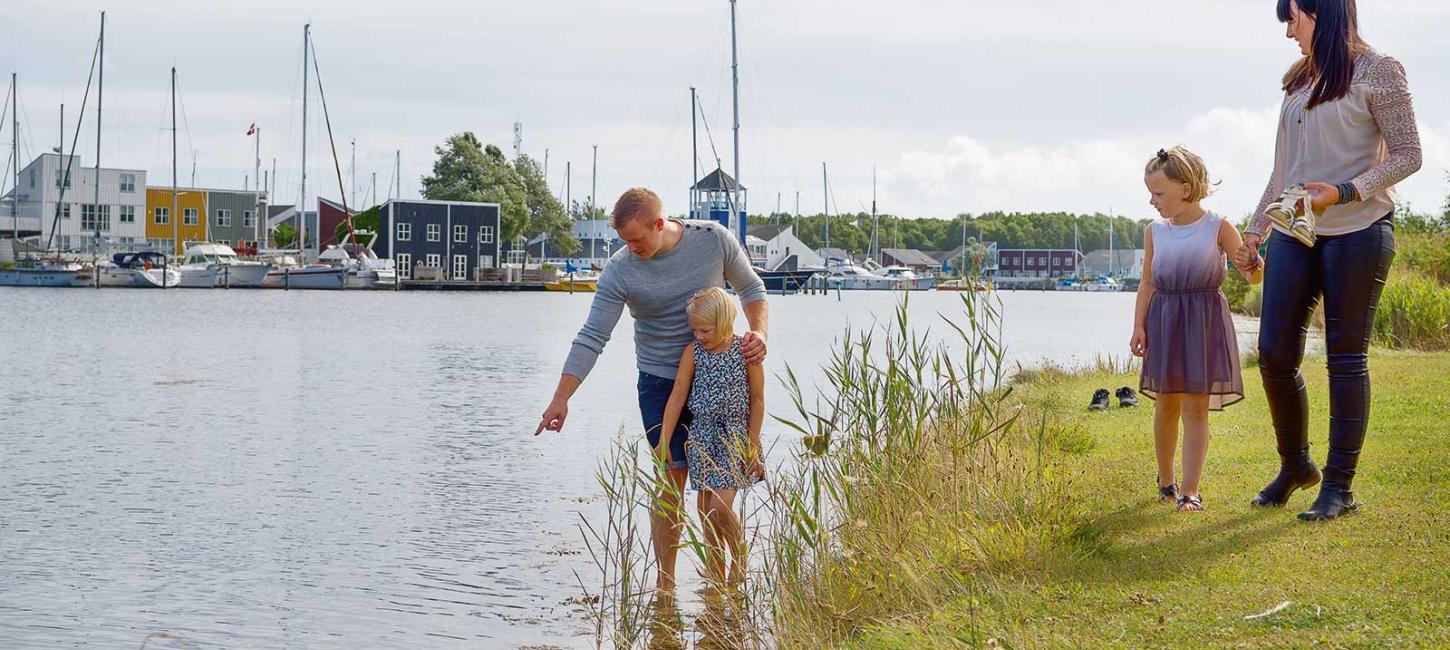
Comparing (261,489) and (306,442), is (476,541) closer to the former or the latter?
(261,489)

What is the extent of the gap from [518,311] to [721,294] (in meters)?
56.4

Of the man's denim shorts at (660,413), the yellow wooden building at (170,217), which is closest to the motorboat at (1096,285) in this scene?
the yellow wooden building at (170,217)

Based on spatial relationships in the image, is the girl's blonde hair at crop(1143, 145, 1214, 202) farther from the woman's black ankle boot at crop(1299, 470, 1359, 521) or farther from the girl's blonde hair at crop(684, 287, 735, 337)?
the girl's blonde hair at crop(684, 287, 735, 337)

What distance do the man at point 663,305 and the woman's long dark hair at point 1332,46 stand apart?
2417mm

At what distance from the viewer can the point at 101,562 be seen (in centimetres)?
930

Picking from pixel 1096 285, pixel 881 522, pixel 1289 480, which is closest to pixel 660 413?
pixel 881 522

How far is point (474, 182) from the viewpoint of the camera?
106 metres

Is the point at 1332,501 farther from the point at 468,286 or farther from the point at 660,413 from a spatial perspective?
the point at 468,286

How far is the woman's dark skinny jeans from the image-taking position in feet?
20.1

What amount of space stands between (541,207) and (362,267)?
2764 cm

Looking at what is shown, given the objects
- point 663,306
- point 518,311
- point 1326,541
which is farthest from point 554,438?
point 518,311

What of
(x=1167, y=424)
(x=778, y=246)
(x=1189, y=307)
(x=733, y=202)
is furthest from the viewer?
(x=778, y=246)

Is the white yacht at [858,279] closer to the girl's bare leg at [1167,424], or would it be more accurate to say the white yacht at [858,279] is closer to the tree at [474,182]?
the tree at [474,182]

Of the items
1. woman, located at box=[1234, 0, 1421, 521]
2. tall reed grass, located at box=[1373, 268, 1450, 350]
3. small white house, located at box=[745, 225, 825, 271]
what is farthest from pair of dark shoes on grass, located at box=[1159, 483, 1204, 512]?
small white house, located at box=[745, 225, 825, 271]
